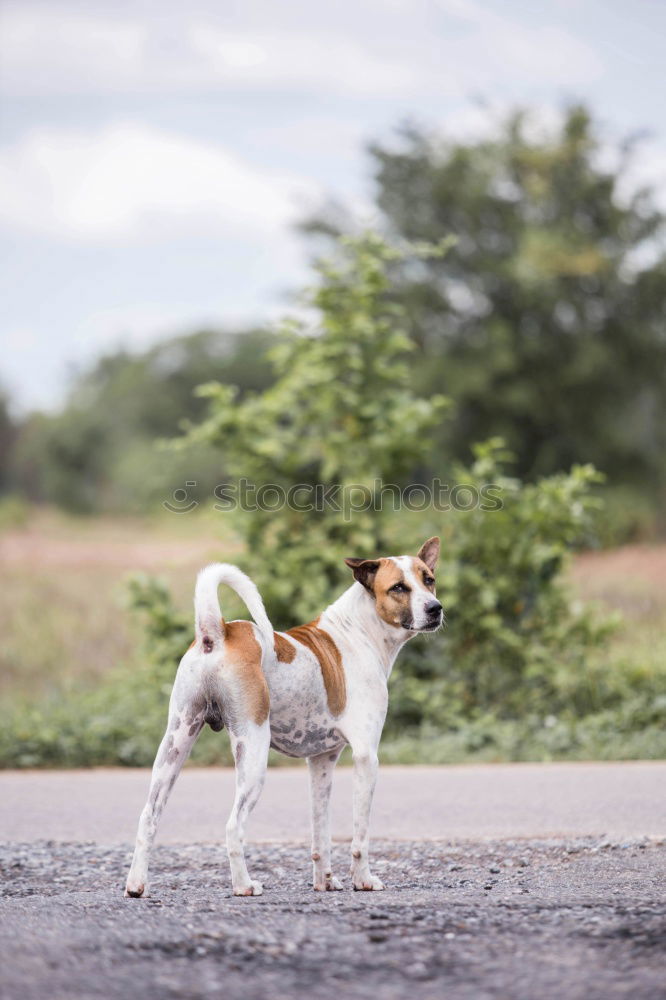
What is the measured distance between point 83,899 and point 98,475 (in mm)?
51860

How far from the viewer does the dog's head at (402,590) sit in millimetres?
5734

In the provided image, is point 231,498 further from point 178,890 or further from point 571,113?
point 571,113

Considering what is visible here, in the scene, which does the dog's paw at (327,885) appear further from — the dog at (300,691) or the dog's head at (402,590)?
the dog's head at (402,590)

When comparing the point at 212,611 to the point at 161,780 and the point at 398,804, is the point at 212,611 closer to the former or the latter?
the point at 161,780

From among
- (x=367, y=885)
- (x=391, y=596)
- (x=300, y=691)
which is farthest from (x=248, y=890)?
(x=391, y=596)

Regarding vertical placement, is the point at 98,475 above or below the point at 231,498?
above

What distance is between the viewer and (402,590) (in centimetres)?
581

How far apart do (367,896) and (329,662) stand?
1.07 m

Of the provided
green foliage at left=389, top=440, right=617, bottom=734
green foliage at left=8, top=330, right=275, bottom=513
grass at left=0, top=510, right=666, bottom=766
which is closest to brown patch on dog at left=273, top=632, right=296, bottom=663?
grass at left=0, top=510, right=666, bottom=766

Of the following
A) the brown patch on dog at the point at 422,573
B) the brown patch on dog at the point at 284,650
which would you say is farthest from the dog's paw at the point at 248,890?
the brown patch on dog at the point at 422,573

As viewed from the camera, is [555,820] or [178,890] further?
[555,820]

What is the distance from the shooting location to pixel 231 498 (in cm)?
1223

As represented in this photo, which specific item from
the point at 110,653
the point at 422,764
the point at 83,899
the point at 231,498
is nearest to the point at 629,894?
the point at 83,899

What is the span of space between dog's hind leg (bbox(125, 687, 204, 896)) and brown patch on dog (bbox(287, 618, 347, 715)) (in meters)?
0.65
